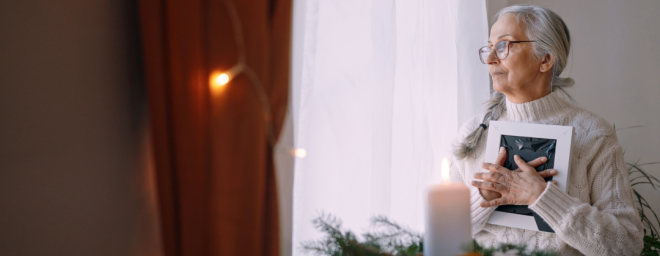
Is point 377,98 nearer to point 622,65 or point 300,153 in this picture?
point 300,153

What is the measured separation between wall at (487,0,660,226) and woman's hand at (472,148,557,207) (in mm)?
1219

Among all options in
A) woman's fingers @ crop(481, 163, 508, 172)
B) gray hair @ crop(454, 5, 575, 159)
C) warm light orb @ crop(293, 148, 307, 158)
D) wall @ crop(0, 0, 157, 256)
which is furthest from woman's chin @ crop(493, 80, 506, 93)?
wall @ crop(0, 0, 157, 256)

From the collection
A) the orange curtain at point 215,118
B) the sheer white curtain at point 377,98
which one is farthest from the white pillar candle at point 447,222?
the sheer white curtain at point 377,98

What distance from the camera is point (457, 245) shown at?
0.51 m

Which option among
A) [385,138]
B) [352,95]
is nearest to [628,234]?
[385,138]

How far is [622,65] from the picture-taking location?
6.46ft

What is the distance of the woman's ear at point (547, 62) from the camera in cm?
118

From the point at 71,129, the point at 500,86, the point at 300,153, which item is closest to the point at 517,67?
the point at 500,86

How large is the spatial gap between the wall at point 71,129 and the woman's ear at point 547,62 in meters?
1.07

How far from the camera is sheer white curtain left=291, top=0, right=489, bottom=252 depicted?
3.75 ft

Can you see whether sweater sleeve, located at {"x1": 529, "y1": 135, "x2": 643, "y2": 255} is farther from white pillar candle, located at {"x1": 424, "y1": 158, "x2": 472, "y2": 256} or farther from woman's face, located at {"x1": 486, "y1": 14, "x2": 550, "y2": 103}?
white pillar candle, located at {"x1": 424, "y1": 158, "x2": 472, "y2": 256}

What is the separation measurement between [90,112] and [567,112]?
3.94ft

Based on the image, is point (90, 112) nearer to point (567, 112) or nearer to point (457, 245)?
point (457, 245)

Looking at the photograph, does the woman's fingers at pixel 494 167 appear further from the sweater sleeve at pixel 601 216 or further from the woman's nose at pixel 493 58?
the woman's nose at pixel 493 58
